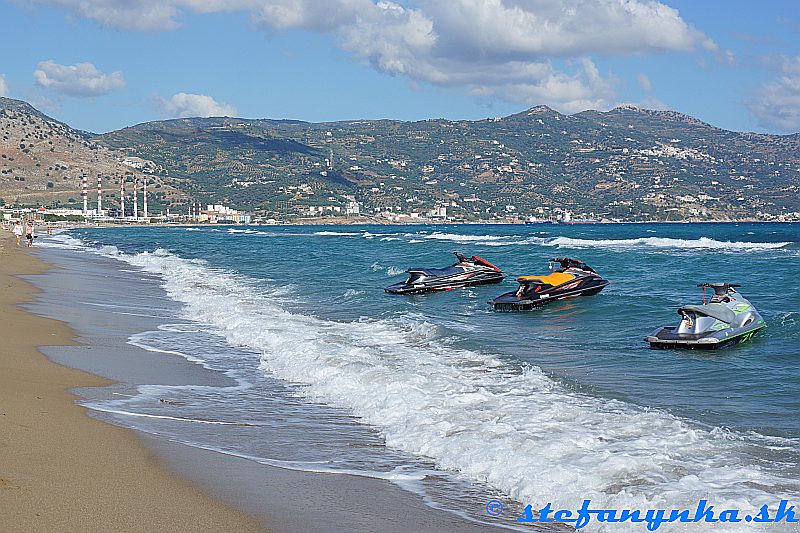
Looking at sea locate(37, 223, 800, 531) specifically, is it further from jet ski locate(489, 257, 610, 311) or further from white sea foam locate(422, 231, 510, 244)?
white sea foam locate(422, 231, 510, 244)

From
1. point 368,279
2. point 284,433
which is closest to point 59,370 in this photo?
point 284,433

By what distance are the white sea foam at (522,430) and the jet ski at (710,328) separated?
3.47 meters

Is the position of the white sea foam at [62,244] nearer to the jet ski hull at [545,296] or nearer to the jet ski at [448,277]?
the jet ski at [448,277]

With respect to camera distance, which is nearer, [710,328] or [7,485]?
[7,485]

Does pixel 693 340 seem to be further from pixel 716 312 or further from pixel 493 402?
pixel 493 402

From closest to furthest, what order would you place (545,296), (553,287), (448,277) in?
(545,296) → (553,287) → (448,277)

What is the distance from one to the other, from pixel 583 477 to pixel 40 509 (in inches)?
167

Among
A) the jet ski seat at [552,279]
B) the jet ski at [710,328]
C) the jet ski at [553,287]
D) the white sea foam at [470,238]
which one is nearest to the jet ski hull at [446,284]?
the jet ski at [553,287]

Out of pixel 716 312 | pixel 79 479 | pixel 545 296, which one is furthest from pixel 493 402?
pixel 545 296

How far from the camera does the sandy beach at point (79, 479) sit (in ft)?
19.6

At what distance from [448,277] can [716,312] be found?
45.4 ft

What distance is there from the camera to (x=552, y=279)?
82.3 ft

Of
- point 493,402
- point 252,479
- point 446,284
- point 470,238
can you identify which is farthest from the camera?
point 470,238

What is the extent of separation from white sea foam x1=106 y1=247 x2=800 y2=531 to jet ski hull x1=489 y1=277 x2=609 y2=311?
6731 mm
